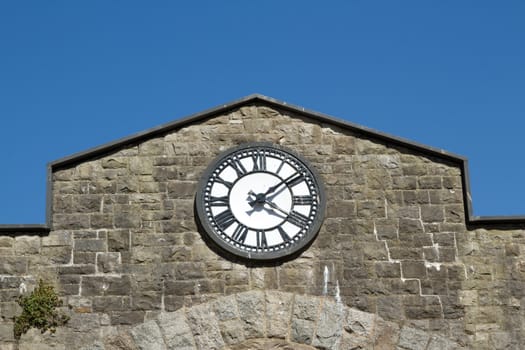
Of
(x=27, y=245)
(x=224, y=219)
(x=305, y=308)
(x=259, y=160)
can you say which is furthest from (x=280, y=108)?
(x=27, y=245)

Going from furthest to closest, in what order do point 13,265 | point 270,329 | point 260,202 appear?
point 260,202
point 13,265
point 270,329

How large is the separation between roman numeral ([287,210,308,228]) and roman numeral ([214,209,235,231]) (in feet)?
2.69

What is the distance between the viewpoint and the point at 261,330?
15680 mm

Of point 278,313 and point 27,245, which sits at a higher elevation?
point 27,245

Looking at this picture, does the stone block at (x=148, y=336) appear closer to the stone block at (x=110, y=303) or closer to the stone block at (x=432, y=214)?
the stone block at (x=110, y=303)

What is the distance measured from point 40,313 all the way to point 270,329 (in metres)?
3.14

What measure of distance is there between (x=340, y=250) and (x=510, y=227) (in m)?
2.45

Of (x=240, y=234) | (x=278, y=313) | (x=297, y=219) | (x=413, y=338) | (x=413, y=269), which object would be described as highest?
(x=297, y=219)

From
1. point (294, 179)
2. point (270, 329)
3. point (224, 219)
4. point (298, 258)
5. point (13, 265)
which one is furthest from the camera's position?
point (294, 179)

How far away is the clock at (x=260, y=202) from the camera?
52.6ft

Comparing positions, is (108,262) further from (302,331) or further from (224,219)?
(302,331)

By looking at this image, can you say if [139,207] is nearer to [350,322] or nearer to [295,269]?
[295,269]

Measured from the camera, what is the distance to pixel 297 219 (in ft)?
53.1

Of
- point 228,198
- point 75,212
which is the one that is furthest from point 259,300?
point 75,212
